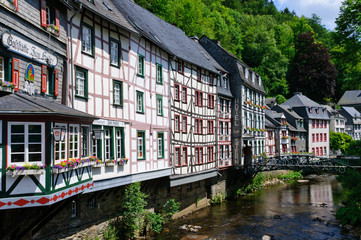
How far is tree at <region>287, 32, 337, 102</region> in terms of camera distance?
70.3m

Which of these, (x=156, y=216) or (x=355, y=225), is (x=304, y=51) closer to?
(x=355, y=225)

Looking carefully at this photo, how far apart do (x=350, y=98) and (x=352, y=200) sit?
6442 centimetres

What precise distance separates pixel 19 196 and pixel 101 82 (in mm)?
7235

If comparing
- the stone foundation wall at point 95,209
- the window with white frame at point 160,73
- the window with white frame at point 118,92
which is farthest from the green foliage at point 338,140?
the window with white frame at point 118,92

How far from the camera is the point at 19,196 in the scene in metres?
10.0

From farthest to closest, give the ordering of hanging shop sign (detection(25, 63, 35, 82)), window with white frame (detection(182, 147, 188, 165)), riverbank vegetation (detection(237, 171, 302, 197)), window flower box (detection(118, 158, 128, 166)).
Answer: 1. riverbank vegetation (detection(237, 171, 302, 197))
2. window with white frame (detection(182, 147, 188, 165))
3. window flower box (detection(118, 158, 128, 166))
4. hanging shop sign (detection(25, 63, 35, 82))

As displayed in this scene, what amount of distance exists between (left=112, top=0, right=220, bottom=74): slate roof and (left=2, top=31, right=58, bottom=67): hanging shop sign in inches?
290

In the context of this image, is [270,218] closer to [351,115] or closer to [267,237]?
[267,237]

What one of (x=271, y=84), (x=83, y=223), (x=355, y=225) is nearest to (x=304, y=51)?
(x=271, y=84)

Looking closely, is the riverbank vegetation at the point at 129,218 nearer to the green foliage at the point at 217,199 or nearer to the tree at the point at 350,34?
the green foliage at the point at 217,199

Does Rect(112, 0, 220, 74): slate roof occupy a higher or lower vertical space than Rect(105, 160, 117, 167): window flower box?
higher

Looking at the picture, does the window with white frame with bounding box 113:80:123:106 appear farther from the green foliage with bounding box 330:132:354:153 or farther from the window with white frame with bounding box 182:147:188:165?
the green foliage with bounding box 330:132:354:153

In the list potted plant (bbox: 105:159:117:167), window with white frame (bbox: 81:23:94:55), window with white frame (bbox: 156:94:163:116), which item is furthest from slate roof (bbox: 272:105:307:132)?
window with white frame (bbox: 81:23:94:55)

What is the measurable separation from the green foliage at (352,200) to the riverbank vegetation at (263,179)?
38.1 feet
